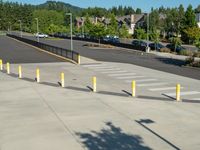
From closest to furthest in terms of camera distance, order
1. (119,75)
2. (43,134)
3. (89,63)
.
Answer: (43,134)
(119,75)
(89,63)

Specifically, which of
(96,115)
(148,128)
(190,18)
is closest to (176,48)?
(190,18)

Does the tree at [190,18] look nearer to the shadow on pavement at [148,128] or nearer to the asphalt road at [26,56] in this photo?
the asphalt road at [26,56]

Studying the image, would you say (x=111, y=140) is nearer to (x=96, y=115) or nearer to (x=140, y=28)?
(x=96, y=115)

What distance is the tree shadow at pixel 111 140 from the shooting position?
11.7m

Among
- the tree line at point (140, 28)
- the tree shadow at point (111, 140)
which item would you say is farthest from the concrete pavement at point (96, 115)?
the tree line at point (140, 28)

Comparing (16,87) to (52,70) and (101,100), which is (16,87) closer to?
(101,100)

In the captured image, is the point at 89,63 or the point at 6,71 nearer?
the point at 6,71

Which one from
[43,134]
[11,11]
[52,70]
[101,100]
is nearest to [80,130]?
[43,134]

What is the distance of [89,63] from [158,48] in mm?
22628

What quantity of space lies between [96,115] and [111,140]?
11.1ft

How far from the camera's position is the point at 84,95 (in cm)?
2002

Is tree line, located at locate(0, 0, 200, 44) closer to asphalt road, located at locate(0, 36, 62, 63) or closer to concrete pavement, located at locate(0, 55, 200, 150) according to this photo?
asphalt road, located at locate(0, 36, 62, 63)

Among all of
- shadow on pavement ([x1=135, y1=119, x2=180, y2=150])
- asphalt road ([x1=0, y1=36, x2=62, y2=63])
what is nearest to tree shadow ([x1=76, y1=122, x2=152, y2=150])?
shadow on pavement ([x1=135, y1=119, x2=180, y2=150])

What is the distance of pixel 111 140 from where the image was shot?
1231cm
